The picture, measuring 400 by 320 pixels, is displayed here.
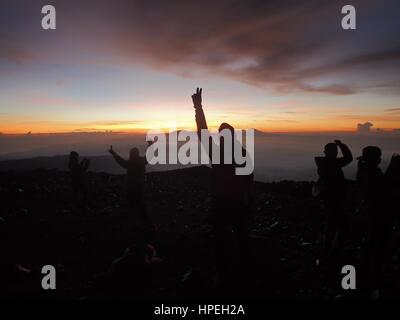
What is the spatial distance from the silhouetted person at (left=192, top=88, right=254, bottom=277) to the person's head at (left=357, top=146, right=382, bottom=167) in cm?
189

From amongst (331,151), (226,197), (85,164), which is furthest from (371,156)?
(85,164)

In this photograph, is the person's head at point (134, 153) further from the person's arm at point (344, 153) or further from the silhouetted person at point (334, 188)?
the person's arm at point (344, 153)

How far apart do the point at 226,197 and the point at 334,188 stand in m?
2.27

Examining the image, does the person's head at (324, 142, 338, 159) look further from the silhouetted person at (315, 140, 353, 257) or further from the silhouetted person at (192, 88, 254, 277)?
the silhouetted person at (192, 88, 254, 277)

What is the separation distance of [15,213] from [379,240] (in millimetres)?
10263

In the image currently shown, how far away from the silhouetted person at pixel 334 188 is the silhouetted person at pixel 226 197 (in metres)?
1.73

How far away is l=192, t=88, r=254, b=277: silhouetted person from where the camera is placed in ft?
19.8

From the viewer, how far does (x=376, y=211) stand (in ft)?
18.6

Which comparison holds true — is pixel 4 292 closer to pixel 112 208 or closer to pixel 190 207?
pixel 112 208

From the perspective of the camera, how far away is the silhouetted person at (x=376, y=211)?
564cm

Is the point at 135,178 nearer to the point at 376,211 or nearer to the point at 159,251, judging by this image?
the point at 159,251

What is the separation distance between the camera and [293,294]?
5887 mm

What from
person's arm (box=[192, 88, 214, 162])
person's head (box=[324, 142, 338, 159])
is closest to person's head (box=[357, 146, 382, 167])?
person's head (box=[324, 142, 338, 159])
